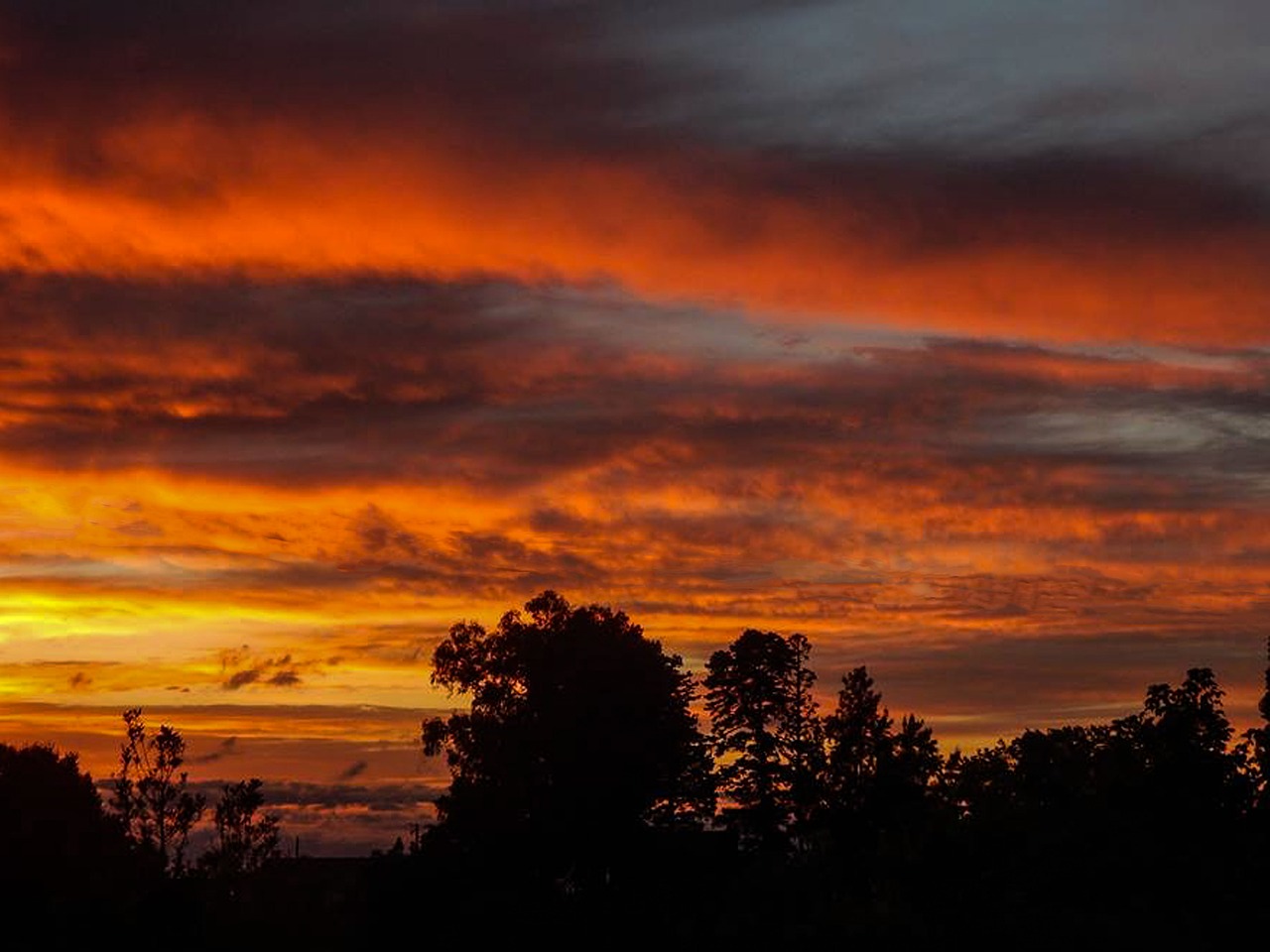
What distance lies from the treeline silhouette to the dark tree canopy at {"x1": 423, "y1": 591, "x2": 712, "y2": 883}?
11cm

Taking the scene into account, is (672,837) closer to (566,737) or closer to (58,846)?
(566,737)

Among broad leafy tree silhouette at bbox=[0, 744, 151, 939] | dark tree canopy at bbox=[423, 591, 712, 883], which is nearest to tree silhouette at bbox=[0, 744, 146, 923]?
broad leafy tree silhouette at bbox=[0, 744, 151, 939]

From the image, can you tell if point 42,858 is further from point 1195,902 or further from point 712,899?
point 1195,902

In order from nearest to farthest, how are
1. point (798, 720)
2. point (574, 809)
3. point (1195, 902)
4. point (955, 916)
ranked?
1. point (955, 916)
2. point (1195, 902)
3. point (574, 809)
4. point (798, 720)

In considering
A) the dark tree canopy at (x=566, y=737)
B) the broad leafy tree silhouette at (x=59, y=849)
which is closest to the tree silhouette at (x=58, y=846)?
the broad leafy tree silhouette at (x=59, y=849)

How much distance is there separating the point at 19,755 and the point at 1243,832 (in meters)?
59.5

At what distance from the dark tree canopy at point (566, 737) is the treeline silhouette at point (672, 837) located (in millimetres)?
110

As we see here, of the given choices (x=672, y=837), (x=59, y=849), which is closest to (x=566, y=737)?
(x=672, y=837)

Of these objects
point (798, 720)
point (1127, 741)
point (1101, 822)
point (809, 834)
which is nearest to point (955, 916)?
point (1101, 822)

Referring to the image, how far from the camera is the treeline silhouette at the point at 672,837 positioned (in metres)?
69.2

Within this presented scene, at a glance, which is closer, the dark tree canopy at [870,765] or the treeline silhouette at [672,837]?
the treeline silhouette at [672,837]

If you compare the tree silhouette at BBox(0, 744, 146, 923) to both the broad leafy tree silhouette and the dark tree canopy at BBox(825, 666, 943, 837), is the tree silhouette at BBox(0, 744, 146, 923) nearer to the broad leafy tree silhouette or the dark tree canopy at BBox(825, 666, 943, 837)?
the broad leafy tree silhouette

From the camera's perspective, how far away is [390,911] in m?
81.7

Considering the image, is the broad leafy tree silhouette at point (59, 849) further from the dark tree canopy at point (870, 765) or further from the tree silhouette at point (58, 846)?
the dark tree canopy at point (870, 765)
